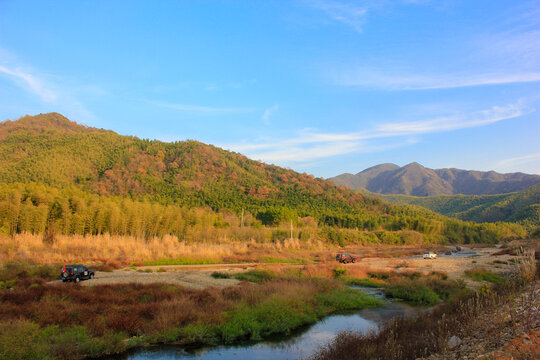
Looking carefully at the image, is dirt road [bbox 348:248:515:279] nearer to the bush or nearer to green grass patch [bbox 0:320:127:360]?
Answer: the bush

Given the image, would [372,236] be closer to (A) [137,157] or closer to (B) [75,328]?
(B) [75,328]

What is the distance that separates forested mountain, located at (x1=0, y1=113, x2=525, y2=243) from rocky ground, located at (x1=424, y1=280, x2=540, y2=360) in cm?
4275

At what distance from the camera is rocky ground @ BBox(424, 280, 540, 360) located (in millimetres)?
6387

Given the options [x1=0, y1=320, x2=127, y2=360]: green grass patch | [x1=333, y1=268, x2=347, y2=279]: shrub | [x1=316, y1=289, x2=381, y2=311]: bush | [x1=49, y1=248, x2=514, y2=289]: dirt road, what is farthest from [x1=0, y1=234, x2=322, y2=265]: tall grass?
[x1=316, y1=289, x2=381, y2=311]: bush

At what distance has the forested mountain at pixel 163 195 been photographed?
42.3 m

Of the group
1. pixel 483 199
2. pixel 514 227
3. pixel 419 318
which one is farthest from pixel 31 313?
pixel 483 199

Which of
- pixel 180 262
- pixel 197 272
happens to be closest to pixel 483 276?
pixel 197 272

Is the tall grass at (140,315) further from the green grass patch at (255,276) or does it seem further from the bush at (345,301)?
the green grass patch at (255,276)

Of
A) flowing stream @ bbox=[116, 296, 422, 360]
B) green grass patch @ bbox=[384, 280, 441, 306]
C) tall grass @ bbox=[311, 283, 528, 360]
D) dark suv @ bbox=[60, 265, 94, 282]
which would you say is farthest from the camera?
dark suv @ bbox=[60, 265, 94, 282]

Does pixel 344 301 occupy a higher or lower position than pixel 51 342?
lower

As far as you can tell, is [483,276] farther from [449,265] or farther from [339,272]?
[449,265]

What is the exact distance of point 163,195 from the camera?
94.9 meters

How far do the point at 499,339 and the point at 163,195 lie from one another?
94.5 meters

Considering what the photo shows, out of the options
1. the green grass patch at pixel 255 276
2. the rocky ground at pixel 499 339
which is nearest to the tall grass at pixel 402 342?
the rocky ground at pixel 499 339
